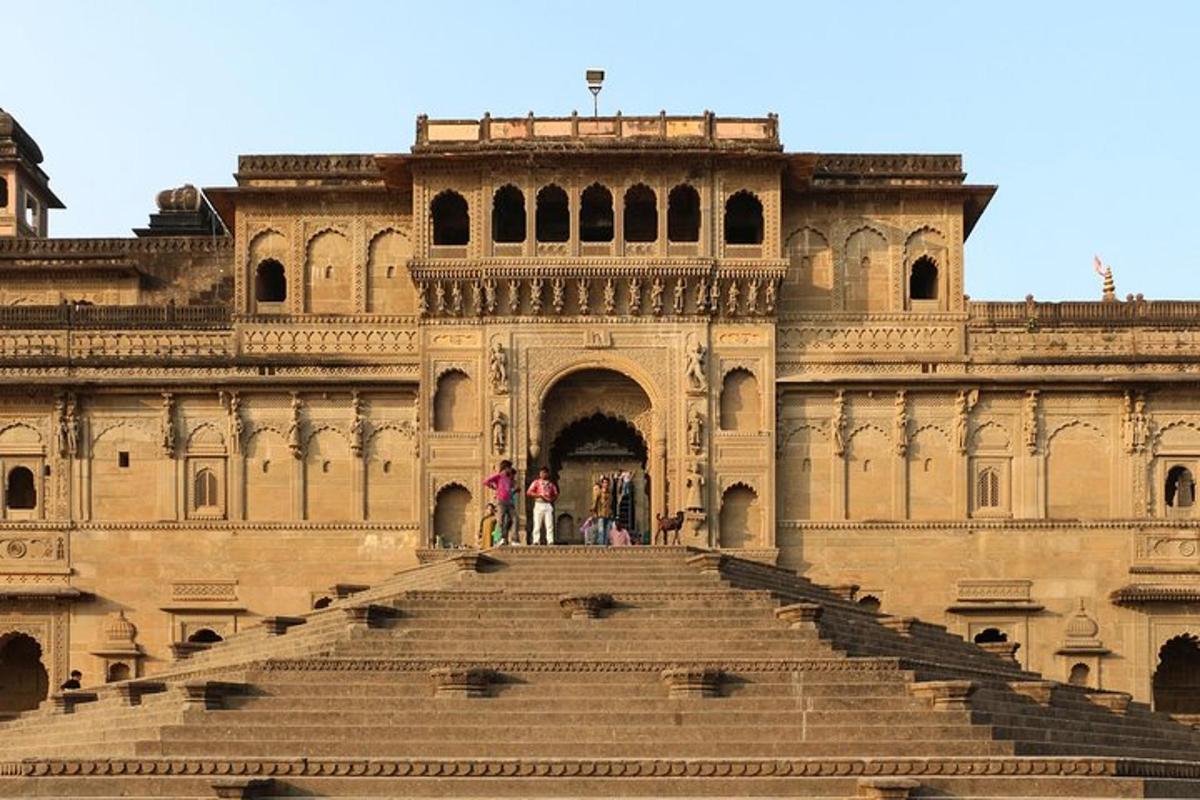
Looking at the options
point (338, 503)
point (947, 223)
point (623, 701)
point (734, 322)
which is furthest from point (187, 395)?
point (623, 701)

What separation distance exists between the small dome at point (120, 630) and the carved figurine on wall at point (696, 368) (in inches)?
447

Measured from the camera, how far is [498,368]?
3947 centimetres

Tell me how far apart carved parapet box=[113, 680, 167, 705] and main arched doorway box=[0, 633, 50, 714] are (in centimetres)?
1347

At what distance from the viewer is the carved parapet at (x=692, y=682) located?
25.6 m

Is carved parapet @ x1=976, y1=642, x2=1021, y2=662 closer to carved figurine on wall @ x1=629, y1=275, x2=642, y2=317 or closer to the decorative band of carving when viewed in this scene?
carved figurine on wall @ x1=629, y1=275, x2=642, y2=317

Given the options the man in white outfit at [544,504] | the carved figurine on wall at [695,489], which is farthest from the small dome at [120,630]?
the carved figurine on wall at [695,489]

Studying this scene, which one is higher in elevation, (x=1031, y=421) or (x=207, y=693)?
(x=1031, y=421)

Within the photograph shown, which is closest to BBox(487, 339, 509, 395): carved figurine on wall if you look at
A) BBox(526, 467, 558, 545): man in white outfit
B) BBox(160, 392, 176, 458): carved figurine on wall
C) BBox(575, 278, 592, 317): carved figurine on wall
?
BBox(575, 278, 592, 317): carved figurine on wall

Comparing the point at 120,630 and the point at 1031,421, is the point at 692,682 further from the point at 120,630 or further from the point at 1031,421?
the point at 120,630

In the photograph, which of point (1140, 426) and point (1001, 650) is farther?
point (1140, 426)

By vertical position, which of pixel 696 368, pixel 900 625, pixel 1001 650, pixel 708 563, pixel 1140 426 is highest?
pixel 696 368

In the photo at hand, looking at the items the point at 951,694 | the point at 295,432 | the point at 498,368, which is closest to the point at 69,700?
the point at 295,432

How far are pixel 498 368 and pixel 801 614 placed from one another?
41.2 ft

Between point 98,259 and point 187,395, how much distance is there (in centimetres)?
620
